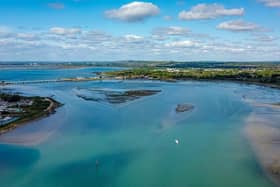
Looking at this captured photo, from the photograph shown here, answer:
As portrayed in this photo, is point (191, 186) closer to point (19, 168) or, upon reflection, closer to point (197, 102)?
point (19, 168)

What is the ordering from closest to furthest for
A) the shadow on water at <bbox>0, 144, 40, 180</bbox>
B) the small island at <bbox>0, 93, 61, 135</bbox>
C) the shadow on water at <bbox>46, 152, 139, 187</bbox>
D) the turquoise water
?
1. the shadow on water at <bbox>46, 152, 139, 187</bbox>
2. the turquoise water
3. the shadow on water at <bbox>0, 144, 40, 180</bbox>
4. the small island at <bbox>0, 93, 61, 135</bbox>

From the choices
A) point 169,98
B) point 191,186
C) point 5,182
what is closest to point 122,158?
point 191,186

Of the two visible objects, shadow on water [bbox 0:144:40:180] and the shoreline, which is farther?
the shoreline

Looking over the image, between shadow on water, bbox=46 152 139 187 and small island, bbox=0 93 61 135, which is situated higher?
small island, bbox=0 93 61 135

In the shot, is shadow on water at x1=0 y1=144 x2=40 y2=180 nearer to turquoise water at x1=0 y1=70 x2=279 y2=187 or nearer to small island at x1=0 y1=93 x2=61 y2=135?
turquoise water at x1=0 y1=70 x2=279 y2=187

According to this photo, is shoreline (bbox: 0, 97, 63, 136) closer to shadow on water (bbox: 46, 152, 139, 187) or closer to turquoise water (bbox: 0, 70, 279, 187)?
turquoise water (bbox: 0, 70, 279, 187)

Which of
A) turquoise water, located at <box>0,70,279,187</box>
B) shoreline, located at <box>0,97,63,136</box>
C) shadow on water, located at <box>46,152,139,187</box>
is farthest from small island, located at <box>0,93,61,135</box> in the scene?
shadow on water, located at <box>46,152,139,187</box>

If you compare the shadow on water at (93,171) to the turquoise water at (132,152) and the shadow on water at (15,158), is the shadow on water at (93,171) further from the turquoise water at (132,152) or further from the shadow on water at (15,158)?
the shadow on water at (15,158)

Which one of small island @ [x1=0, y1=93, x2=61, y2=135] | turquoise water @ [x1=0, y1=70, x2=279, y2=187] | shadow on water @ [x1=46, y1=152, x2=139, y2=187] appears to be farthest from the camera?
small island @ [x1=0, y1=93, x2=61, y2=135]
